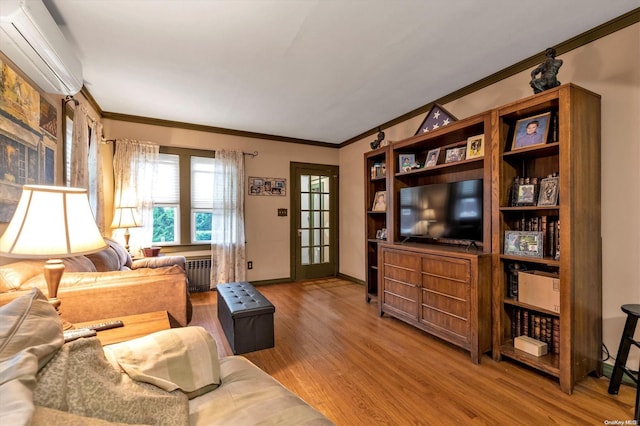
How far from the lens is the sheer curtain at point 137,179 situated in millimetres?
3797

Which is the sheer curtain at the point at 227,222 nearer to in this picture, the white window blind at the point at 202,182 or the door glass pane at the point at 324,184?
the white window blind at the point at 202,182

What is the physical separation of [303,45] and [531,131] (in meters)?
1.90

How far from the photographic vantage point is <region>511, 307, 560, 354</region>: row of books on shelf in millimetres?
2127

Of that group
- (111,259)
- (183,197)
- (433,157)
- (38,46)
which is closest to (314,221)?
(183,197)

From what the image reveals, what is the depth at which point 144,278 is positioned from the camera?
1.83m

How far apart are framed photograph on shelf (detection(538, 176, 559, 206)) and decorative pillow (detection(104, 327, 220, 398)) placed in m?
2.39

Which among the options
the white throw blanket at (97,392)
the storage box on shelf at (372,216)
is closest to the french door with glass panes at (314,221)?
the storage box on shelf at (372,216)

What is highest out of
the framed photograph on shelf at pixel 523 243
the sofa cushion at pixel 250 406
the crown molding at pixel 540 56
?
the crown molding at pixel 540 56

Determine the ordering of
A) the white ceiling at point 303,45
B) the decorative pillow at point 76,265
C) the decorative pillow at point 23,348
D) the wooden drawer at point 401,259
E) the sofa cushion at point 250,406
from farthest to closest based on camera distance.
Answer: the wooden drawer at point 401,259 < the decorative pillow at point 76,265 < the white ceiling at point 303,45 < the sofa cushion at point 250,406 < the decorative pillow at point 23,348

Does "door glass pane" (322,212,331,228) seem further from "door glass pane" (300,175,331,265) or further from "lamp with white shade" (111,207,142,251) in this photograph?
"lamp with white shade" (111,207,142,251)

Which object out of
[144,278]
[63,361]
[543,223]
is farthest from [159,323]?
[543,223]

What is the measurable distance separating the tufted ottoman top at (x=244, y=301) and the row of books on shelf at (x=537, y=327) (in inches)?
80.9

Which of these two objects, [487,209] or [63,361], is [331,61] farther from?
[63,361]

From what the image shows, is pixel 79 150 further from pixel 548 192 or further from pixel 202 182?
pixel 548 192
